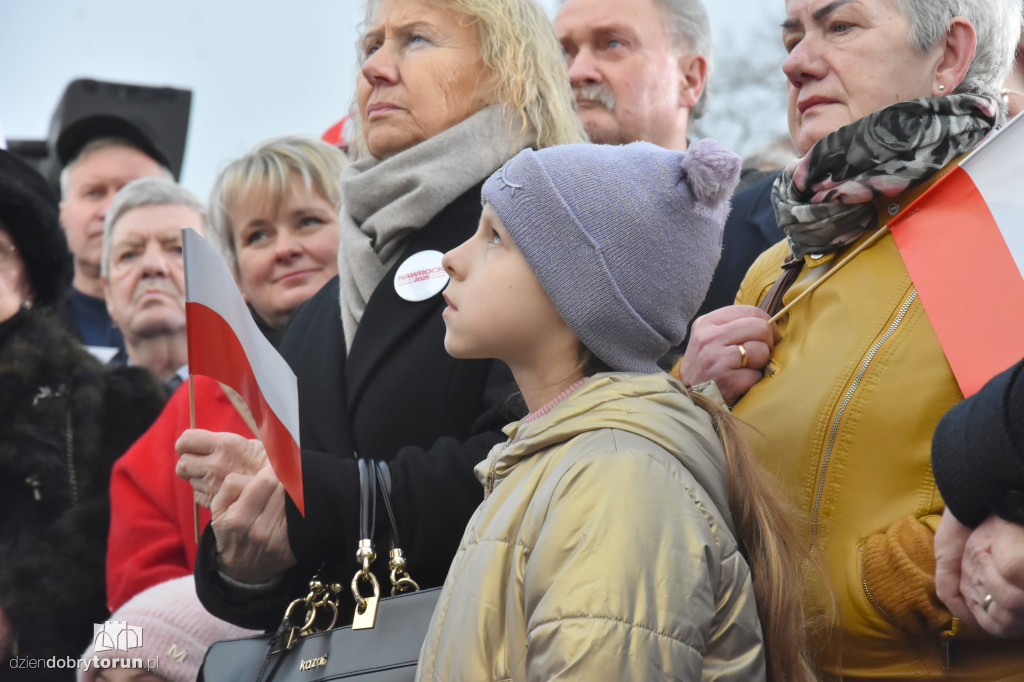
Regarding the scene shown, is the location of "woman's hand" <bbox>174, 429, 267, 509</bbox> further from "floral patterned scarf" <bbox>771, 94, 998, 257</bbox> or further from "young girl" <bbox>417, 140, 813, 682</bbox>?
"floral patterned scarf" <bbox>771, 94, 998, 257</bbox>

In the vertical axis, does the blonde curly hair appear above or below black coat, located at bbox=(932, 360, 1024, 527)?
above

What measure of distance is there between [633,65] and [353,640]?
259cm

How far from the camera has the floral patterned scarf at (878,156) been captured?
2.36 meters

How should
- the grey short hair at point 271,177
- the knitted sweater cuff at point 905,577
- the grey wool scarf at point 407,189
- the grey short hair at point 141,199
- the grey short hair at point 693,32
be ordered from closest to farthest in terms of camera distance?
the knitted sweater cuff at point 905,577 → the grey wool scarf at point 407,189 → the grey short hair at point 271,177 → the grey short hair at point 693,32 → the grey short hair at point 141,199

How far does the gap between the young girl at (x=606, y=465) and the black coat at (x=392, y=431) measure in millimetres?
388

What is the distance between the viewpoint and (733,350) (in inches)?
96.3

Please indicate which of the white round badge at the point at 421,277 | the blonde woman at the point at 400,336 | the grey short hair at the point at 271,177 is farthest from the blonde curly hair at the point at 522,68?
the grey short hair at the point at 271,177

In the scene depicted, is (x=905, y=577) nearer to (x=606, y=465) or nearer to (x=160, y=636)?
(x=606, y=465)

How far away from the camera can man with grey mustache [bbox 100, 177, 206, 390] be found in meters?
4.90

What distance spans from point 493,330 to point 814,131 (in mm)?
856

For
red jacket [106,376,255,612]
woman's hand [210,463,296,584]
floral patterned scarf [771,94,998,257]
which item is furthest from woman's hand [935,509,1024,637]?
red jacket [106,376,255,612]

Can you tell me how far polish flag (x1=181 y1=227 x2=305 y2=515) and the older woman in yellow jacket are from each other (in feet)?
2.76

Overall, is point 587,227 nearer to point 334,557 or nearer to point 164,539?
point 334,557

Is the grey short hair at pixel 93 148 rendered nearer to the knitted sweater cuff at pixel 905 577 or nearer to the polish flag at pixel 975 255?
the polish flag at pixel 975 255
